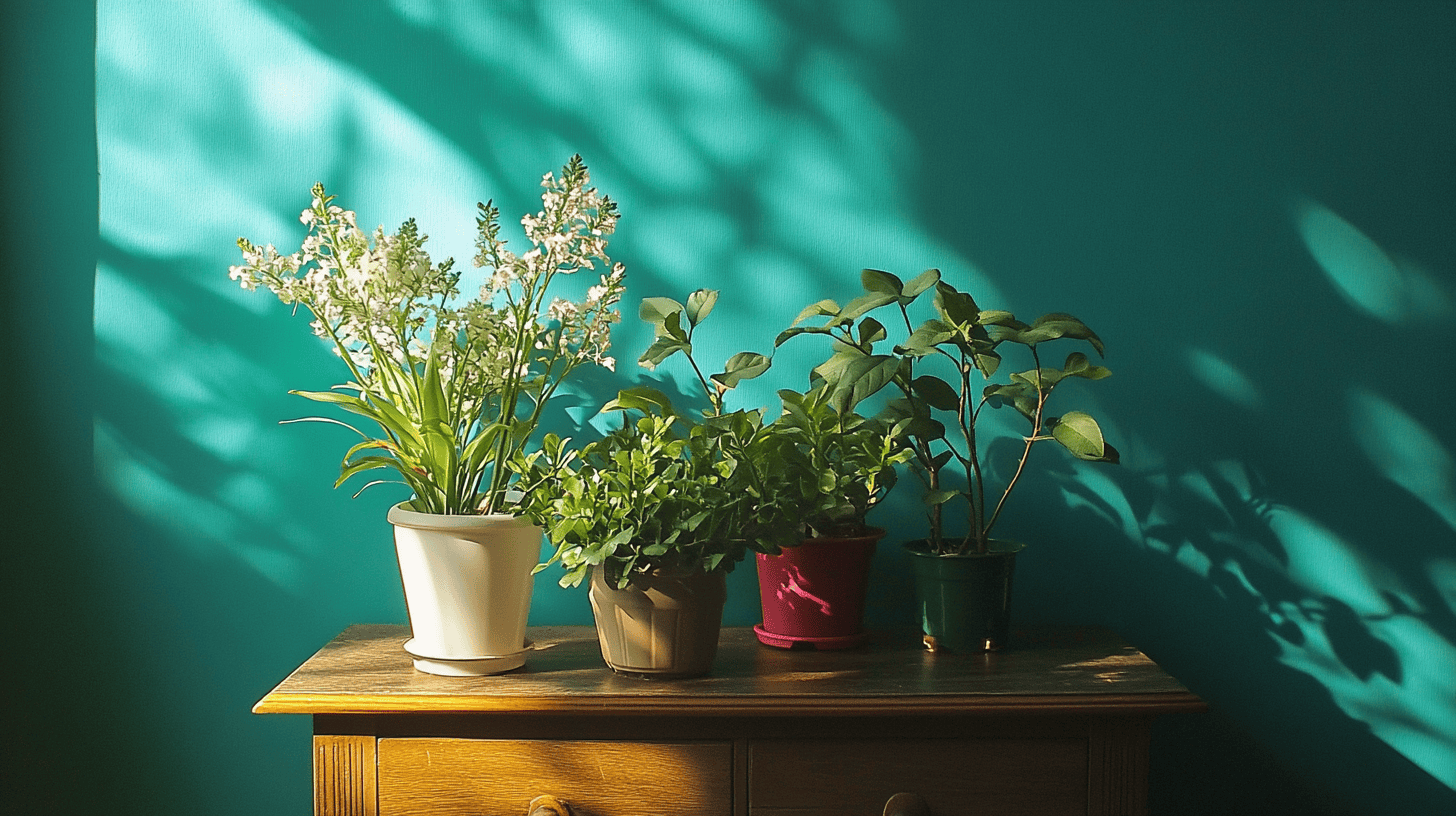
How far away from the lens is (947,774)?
48.6 inches

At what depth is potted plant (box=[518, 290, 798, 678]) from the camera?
47.8 inches

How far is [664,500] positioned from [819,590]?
0.98 feet

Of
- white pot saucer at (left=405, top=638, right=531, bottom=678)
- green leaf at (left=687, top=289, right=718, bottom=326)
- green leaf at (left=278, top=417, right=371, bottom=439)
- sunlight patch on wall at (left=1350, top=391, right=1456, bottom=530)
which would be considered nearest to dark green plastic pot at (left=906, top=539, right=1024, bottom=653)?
green leaf at (left=687, top=289, right=718, bottom=326)

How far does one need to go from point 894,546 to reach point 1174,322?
549 mm

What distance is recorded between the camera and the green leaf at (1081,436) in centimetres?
130

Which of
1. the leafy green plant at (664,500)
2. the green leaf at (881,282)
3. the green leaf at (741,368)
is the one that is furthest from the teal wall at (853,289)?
the leafy green plant at (664,500)

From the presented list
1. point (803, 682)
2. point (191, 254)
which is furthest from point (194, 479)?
point (803, 682)

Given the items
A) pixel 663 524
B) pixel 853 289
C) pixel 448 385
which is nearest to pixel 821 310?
pixel 853 289

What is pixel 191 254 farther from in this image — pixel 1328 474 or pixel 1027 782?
pixel 1328 474

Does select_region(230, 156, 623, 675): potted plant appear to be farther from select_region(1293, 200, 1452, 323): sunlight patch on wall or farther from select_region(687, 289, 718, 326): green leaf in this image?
select_region(1293, 200, 1452, 323): sunlight patch on wall

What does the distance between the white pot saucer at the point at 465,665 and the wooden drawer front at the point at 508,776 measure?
0.09 meters

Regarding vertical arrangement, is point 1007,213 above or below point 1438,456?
above

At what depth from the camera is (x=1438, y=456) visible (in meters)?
1.60

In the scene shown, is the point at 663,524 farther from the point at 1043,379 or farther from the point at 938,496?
the point at 1043,379
